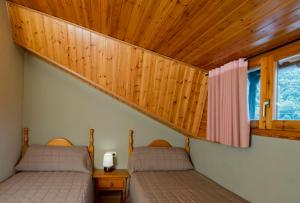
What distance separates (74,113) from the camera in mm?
A: 3201

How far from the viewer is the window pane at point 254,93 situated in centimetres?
199

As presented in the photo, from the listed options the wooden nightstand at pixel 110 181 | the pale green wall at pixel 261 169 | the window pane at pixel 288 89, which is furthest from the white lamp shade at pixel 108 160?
the window pane at pixel 288 89

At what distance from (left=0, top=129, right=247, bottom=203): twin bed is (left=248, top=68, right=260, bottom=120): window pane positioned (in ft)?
2.49

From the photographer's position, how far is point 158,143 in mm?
3338

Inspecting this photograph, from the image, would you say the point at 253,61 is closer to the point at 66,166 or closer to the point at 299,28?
the point at 299,28

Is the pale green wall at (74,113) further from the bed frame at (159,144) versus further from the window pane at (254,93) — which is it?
the window pane at (254,93)

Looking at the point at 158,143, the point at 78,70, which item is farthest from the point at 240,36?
the point at 158,143

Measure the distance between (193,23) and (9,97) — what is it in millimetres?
2236

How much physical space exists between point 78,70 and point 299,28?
2.17m

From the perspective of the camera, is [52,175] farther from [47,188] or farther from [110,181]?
[110,181]

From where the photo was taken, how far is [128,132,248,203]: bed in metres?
2.05

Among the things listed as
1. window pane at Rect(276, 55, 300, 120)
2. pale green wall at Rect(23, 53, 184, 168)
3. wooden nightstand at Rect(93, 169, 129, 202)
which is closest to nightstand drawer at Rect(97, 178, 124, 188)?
wooden nightstand at Rect(93, 169, 129, 202)

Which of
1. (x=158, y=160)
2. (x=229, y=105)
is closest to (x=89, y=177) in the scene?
(x=158, y=160)

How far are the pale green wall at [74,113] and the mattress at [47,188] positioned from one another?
613 millimetres
